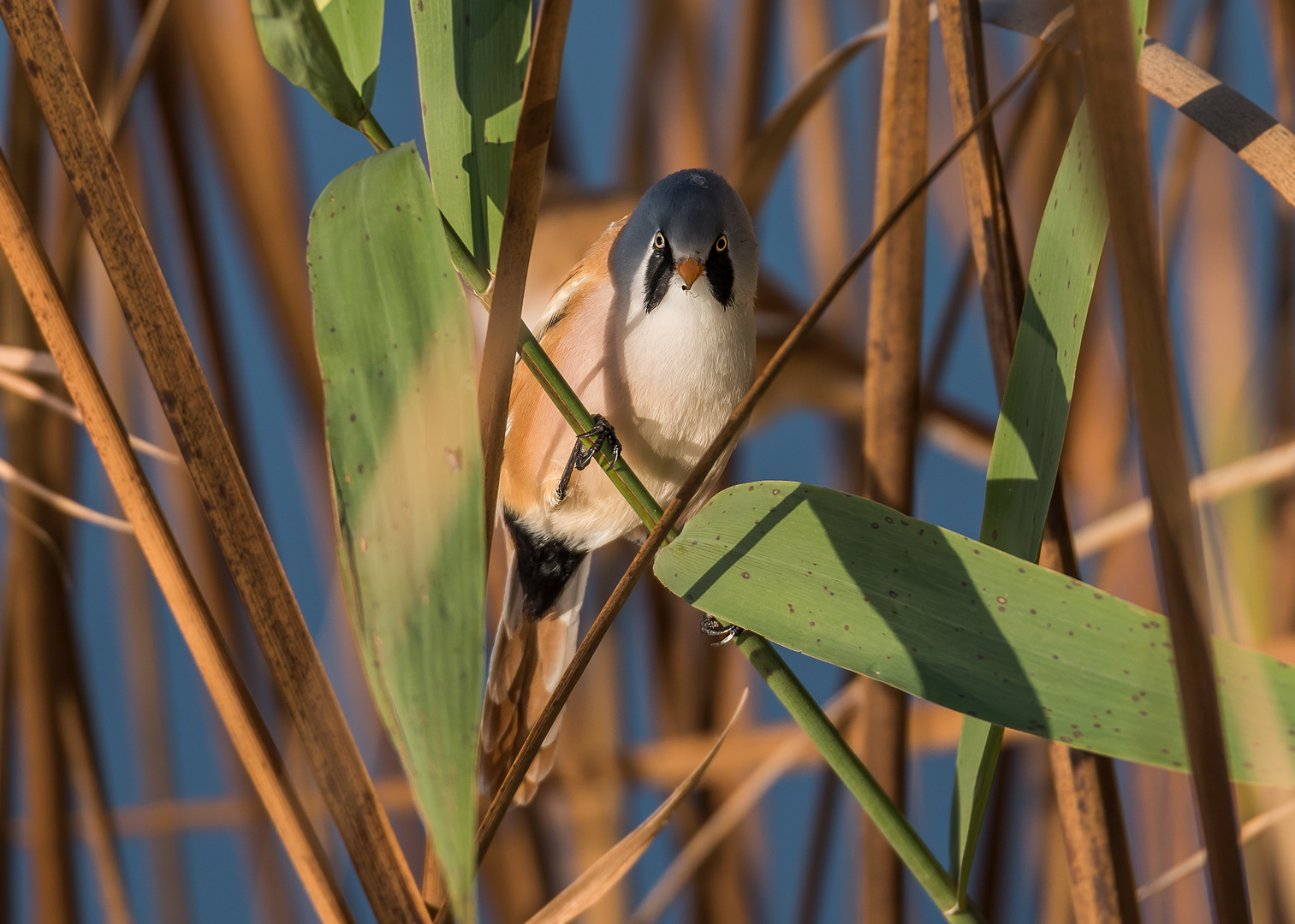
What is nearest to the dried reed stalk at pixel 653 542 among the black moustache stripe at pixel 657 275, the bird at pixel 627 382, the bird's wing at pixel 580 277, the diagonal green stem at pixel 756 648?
the diagonal green stem at pixel 756 648

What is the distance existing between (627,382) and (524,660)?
301mm

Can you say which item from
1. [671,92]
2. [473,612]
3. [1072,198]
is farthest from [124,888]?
[671,92]

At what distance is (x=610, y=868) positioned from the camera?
45 centimetres

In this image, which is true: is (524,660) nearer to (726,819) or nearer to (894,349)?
(726,819)

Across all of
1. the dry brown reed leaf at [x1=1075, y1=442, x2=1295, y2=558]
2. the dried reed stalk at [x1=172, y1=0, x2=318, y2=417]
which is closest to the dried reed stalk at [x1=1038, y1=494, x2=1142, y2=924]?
the dry brown reed leaf at [x1=1075, y1=442, x2=1295, y2=558]

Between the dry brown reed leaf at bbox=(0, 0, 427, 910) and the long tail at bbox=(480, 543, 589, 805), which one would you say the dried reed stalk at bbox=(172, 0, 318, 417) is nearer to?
the long tail at bbox=(480, 543, 589, 805)

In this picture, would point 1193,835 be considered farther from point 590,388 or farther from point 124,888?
point 124,888

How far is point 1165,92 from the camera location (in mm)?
463

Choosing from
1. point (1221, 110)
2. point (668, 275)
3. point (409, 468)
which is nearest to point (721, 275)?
point (668, 275)

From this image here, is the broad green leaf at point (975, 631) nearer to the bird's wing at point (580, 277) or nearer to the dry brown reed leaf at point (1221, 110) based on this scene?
the dry brown reed leaf at point (1221, 110)

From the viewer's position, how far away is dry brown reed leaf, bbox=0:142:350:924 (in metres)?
0.39

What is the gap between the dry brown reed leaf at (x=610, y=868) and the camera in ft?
1.38

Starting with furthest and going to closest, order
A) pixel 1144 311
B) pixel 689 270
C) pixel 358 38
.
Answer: pixel 689 270
pixel 358 38
pixel 1144 311

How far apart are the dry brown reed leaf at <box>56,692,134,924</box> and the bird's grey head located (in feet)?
2.13
